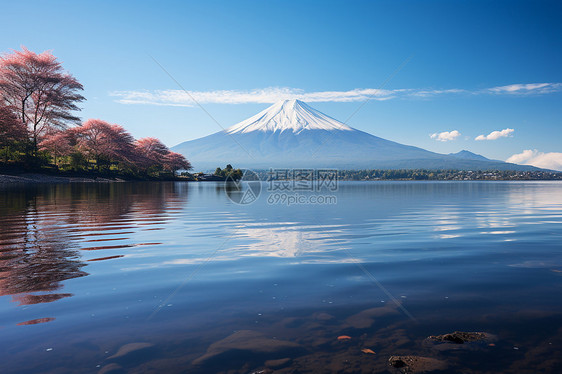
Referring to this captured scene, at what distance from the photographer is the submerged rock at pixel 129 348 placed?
13.9 feet

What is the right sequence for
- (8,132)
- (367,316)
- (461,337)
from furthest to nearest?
1. (8,132)
2. (367,316)
3. (461,337)

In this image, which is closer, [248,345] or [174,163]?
[248,345]

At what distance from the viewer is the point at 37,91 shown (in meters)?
74.2

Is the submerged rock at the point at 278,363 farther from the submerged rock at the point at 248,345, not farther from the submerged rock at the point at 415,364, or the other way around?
the submerged rock at the point at 415,364

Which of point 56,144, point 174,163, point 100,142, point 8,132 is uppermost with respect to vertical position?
point 100,142

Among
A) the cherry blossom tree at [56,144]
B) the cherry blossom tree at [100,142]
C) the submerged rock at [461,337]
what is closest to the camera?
the submerged rock at [461,337]

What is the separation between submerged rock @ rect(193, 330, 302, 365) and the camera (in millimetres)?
4301

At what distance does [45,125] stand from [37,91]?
7274 millimetres

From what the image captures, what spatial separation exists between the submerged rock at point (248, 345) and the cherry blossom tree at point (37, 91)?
8013cm

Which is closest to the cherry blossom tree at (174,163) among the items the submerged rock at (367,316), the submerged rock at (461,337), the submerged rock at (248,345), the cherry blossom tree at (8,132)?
the cherry blossom tree at (8,132)

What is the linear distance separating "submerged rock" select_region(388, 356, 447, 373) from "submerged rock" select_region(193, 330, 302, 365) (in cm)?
111

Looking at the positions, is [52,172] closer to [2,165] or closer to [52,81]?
[2,165]

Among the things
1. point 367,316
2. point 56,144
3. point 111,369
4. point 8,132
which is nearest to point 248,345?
point 111,369

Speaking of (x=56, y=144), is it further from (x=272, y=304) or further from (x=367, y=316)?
(x=367, y=316)
